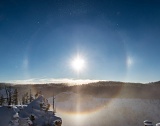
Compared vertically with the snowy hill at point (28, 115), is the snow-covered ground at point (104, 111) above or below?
below

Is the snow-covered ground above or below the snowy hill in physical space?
below

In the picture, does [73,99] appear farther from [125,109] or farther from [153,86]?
[153,86]

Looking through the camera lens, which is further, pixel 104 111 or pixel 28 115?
pixel 104 111

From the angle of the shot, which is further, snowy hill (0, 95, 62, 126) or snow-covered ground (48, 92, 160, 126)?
snow-covered ground (48, 92, 160, 126)

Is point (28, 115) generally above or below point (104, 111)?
above
